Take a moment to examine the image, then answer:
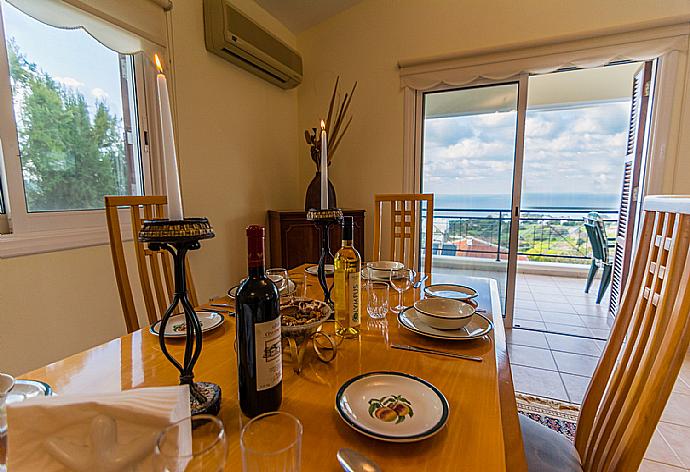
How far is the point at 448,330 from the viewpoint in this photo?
0.93m

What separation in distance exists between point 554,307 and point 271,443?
3.69 metres

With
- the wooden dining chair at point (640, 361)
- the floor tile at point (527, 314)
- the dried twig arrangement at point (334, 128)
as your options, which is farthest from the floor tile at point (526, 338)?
the dried twig arrangement at point (334, 128)

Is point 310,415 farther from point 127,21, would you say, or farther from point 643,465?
point 127,21

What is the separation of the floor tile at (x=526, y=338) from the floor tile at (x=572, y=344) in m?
0.05

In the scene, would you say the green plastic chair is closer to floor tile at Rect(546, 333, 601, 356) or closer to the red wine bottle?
floor tile at Rect(546, 333, 601, 356)

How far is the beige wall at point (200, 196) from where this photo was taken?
1.42m

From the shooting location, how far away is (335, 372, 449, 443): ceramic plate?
53cm

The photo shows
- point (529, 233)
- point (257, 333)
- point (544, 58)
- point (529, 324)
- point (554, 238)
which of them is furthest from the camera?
point (529, 233)

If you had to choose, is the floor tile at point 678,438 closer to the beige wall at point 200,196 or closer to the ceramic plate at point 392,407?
the ceramic plate at point 392,407

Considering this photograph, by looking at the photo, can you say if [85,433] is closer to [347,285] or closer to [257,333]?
[257,333]

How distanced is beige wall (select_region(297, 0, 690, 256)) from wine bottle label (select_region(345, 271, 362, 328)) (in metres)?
2.17

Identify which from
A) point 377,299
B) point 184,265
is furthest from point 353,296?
point 184,265

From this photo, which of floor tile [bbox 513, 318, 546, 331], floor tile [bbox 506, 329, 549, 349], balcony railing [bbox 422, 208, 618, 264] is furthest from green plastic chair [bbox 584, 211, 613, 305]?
floor tile [bbox 506, 329, 549, 349]

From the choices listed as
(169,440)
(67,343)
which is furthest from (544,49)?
(67,343)
